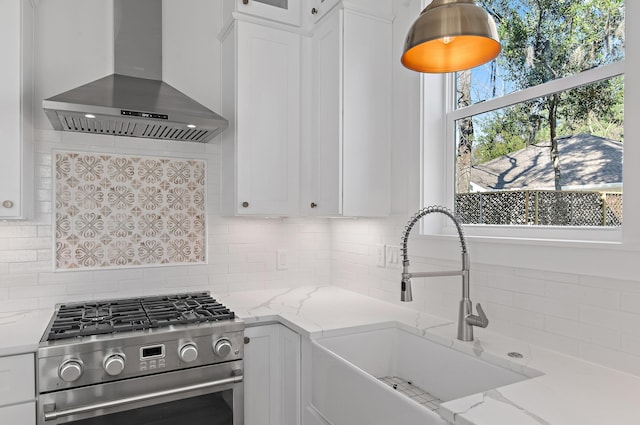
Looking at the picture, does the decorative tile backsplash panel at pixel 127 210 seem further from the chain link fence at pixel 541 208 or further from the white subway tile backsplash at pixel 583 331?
the white subway tile backsplash at pixel 583 331

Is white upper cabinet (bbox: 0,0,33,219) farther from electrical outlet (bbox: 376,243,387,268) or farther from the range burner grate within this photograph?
electrical outlet (bbox: 376,243,387,268)

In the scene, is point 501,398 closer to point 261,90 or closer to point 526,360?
point 526,360

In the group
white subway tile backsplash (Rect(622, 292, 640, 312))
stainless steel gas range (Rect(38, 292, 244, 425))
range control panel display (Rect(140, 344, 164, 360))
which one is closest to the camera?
white subway tile backsplash (Rect(622, 292, 640, 312))

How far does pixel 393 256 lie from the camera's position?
2305 mm

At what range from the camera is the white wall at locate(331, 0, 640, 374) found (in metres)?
1.33

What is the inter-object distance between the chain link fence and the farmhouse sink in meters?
0.62

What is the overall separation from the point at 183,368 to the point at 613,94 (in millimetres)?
1971

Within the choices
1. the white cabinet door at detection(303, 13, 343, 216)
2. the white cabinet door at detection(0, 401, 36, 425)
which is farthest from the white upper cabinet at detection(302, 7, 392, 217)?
the white cabinet door at detection(0, 401, 36, 425)

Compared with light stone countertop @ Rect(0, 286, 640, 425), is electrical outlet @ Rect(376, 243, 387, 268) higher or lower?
higher

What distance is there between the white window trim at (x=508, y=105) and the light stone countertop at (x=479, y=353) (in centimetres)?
42

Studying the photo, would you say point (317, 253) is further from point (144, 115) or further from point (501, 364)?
point (501, 364)

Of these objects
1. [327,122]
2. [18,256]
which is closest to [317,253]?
[327,122]

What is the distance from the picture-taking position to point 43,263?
2174 mm

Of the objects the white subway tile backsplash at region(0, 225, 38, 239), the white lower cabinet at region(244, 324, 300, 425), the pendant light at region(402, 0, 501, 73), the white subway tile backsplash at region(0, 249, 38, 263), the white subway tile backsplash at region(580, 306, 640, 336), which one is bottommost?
the white lower cabinet at region(244, 324, 300, 425)
